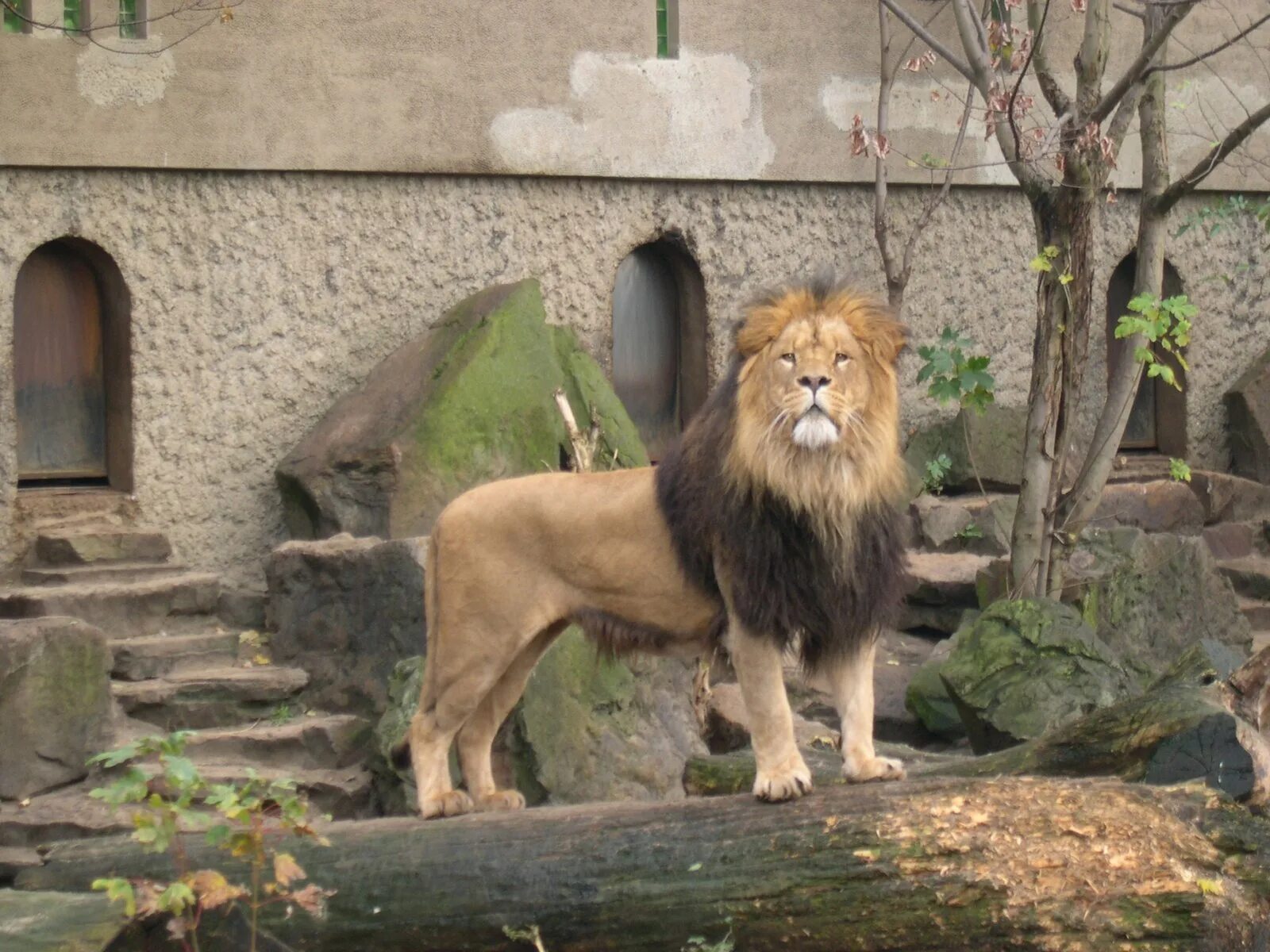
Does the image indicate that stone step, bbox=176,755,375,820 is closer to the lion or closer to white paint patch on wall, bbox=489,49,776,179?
the lion

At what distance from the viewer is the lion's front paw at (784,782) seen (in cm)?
496

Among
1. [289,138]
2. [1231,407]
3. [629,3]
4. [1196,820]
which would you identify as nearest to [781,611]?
[1196,820]

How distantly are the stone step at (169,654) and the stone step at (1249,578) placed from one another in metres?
6.58

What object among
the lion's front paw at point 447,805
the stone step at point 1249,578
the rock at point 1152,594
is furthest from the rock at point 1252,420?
the lion's front paw at point 447,805

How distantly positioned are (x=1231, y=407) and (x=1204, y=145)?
1.94m

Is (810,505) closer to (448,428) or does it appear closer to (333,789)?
(333,789)

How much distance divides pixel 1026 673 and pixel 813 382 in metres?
3.20

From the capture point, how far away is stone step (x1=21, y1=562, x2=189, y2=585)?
909 cm

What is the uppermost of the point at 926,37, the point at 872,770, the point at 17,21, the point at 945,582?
the point at 17,21

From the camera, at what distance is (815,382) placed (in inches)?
200

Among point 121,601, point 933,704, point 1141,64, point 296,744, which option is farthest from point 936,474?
point 121,601

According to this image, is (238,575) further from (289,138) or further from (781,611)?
(781,611)

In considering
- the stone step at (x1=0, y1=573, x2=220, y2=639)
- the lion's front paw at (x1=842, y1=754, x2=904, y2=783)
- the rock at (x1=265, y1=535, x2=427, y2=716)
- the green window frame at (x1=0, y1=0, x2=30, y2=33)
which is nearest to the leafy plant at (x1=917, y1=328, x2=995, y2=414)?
the rock at (x1=265, y1=535, x2=427, y2=716)

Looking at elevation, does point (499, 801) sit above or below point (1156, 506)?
below
